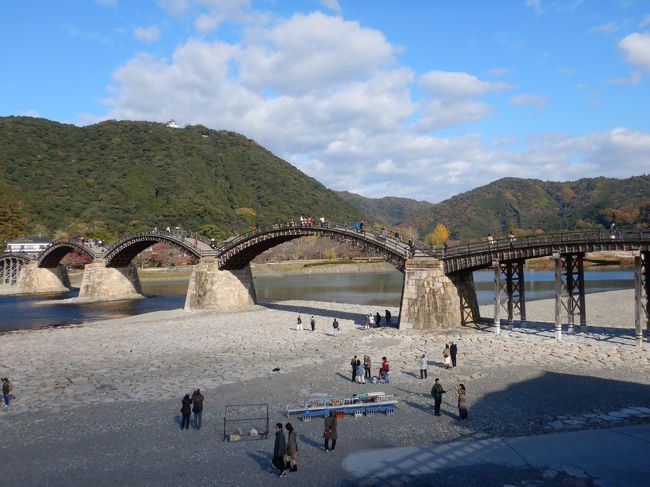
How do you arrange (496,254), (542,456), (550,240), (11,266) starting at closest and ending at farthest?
(542,456)
(550,240)
(496,254)
(11,266)

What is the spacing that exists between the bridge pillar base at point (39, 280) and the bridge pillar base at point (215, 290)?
148ft

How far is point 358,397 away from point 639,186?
223m

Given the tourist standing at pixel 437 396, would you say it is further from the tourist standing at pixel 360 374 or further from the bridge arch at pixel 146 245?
the bridge arch at pixel 146 245

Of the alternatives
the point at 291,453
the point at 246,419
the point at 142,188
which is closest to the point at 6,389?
the point at 246,419

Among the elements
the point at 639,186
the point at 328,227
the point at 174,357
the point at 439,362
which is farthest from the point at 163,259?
the point at 639,186

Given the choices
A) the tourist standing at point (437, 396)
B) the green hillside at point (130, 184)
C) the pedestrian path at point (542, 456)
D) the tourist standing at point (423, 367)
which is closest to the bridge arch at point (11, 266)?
the green hillside at point (130, 184)

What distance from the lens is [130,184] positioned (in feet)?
479

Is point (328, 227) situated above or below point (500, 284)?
above

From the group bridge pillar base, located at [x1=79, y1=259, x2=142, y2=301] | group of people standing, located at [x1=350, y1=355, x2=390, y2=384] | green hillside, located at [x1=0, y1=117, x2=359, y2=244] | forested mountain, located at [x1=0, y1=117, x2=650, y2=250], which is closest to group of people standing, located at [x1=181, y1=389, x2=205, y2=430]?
group of people standing, located at [x1=350, y1=355, x2=390, y2=384]

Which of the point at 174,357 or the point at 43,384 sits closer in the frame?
the point at 43,384

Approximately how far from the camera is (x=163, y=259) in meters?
105

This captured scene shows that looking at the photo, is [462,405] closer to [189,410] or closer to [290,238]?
[189,410]

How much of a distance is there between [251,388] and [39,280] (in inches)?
2881

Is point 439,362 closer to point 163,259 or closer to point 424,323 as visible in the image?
point 424,323
